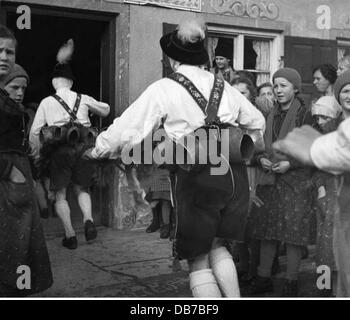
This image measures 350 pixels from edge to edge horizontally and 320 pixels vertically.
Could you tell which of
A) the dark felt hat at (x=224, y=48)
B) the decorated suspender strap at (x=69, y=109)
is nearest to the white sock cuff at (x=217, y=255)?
the decorated suspender strap at (x=69, y=109)

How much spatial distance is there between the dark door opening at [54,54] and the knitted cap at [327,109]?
2.13m

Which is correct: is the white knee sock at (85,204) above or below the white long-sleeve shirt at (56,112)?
below

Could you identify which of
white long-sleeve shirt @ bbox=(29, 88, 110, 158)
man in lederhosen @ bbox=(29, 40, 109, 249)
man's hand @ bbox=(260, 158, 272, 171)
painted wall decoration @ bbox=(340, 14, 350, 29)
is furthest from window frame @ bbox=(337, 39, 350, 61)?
man's hand @ bbox=(260, 158, 272, 171)

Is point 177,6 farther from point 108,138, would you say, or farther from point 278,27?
point 108,138

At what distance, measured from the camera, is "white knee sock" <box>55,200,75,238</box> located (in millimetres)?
4387

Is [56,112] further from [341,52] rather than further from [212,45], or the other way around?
[341,52]

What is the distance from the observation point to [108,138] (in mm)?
2625

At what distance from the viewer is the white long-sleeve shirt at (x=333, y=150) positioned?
166cm

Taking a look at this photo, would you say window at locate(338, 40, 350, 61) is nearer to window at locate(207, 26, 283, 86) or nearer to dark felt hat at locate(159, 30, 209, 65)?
window at locate(207, 26, 283, 86)

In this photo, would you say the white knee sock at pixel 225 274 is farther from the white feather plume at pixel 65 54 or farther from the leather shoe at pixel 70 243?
the white feather plume at pixel 65 54

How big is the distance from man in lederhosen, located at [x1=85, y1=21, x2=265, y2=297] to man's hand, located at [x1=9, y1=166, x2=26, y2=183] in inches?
16.4

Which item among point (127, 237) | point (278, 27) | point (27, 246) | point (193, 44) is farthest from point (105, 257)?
point (278, 27)

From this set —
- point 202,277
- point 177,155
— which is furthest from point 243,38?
point 202,277
